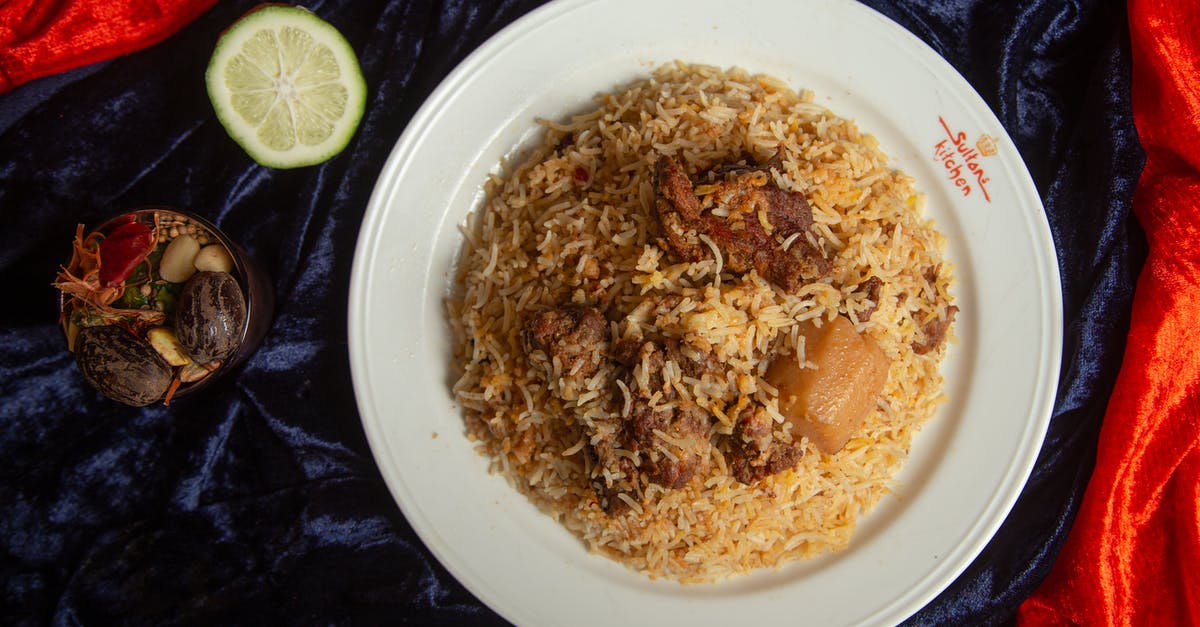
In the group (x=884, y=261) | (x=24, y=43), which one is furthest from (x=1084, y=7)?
(x=24, y=43)

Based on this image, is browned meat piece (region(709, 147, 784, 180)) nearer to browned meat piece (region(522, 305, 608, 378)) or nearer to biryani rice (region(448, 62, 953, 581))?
biryani rice (region(448, 62, 953, 581))

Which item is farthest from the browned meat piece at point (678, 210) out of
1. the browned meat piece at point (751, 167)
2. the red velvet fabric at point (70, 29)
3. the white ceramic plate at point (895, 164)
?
the red velvet fabric at point (70, 29)

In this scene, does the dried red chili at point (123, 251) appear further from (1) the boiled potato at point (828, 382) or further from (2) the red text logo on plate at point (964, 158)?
(2) the red text logo on plate at point (964, 158)

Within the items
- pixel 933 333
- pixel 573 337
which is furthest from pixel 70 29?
pixel 933 333

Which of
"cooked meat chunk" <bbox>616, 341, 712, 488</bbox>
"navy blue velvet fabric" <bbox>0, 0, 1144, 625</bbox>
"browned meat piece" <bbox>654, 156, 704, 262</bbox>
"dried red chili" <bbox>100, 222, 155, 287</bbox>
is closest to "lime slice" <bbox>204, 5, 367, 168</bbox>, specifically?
"navy blue velvet fabric" <bbox>0, 0, 1144, 625</bbox>

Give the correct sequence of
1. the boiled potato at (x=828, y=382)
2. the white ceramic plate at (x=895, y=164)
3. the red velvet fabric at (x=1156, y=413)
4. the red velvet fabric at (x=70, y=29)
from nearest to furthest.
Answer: the boiled potato at (x=828, y=382)
the white ceramic plate at (x=895, y=164)
the red velvet fabric at (x=70, y=29)
the red velvet fabric at (x=1156, y=413)

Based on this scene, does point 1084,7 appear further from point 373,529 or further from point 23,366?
point 23,366
